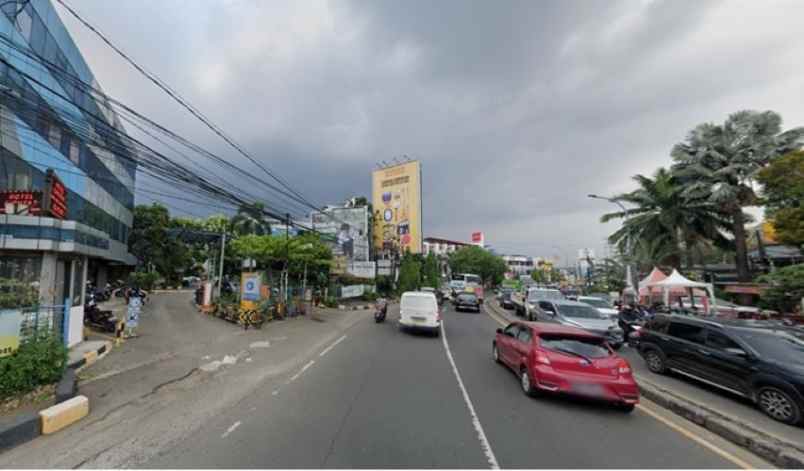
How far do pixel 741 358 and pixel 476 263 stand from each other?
64.1 meters

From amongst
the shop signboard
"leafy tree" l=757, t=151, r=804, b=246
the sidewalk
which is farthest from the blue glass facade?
"leafy tree" l=757, t=151, r=804, b=246

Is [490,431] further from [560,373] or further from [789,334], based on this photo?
[789,334]

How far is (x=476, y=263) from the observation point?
70125 mm

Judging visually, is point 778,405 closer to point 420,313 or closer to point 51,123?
point 420,313

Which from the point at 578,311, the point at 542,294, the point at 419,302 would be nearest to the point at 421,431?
the point at 419,302

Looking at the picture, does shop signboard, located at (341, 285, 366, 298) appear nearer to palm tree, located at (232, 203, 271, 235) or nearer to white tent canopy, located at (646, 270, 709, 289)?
palm tree, located at (232, 203, 271, 235)

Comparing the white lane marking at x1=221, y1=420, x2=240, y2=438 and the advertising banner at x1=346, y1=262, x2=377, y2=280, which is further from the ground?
the advertising banner at x1=346, y1=262, x2=377, y2=280

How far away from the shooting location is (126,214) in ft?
105

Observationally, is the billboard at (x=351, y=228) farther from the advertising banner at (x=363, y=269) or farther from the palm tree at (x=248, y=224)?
the palm tree at (x=248, y=224)

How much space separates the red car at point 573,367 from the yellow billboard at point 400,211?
118ft

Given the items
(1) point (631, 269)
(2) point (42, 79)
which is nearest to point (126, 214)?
(2) point (42, 79)

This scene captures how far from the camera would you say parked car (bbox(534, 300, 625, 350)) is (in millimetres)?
11602

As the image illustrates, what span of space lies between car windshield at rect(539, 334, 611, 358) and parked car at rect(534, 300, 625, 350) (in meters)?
5.12

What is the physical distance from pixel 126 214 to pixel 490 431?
3873 cm
